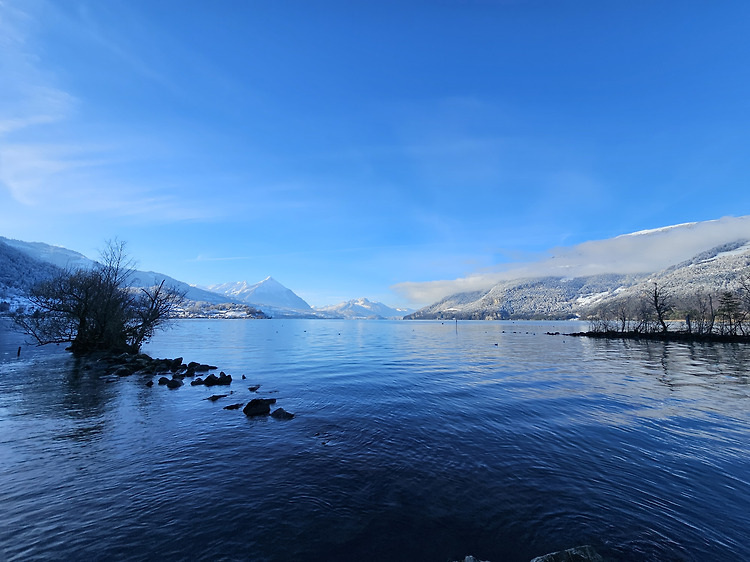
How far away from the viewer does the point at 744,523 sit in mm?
10117

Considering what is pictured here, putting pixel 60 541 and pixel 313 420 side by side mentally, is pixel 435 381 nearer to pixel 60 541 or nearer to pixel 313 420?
pixel 313 420

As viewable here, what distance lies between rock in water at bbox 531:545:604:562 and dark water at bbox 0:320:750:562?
1.16 m

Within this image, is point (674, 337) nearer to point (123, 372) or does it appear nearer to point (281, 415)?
point (281, 415)

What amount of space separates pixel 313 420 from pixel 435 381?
1800 cm

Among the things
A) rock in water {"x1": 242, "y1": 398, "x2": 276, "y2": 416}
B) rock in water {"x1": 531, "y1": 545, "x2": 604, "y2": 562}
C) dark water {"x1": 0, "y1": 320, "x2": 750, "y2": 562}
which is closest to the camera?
rock in water {"x1": 531, "y1": 545, "x2": 604, "y2": 562}

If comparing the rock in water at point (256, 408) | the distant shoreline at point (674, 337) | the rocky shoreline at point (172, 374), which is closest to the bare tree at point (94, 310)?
the rocky shoreline at point (172, 374)

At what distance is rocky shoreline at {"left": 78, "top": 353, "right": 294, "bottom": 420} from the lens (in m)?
22.0

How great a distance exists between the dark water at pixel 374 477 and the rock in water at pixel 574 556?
3.81 ft

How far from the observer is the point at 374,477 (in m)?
12.9

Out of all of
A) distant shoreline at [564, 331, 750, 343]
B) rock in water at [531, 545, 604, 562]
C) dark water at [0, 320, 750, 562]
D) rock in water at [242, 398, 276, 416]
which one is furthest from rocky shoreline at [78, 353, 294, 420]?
distant shoreline at [564, 331, 750, 343]

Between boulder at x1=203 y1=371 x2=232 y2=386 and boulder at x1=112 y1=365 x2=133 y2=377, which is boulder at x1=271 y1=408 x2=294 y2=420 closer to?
boulder at x1=203 y1=371 x2=232 y2=386

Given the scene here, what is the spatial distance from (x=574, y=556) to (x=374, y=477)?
24.0 ft

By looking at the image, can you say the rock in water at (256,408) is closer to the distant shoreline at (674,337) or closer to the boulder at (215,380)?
the boulder at (215,380)

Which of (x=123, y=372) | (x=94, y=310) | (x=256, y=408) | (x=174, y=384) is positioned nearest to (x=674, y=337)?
(x=256, y=408)
